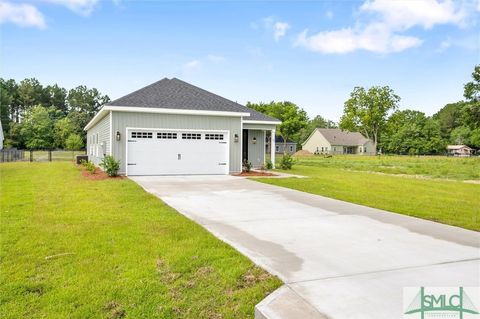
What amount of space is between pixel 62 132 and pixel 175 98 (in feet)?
108

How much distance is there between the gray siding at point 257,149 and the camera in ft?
67.6

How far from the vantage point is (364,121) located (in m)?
63.8

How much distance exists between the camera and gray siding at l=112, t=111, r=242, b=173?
1496 centimetres

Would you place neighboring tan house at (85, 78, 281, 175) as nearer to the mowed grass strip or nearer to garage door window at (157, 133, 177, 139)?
garage door window at (157, 133, 177, 139)

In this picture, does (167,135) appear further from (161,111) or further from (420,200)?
(420,200)

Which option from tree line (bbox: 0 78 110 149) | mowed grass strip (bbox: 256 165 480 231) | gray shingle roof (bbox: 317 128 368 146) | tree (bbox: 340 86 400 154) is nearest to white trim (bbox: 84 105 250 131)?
mowed grass strip (bbox: 256 165 480 231)

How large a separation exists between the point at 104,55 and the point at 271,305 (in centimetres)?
1973

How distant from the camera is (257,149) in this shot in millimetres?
20859

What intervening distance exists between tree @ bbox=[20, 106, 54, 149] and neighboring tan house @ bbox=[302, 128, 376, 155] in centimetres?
4434

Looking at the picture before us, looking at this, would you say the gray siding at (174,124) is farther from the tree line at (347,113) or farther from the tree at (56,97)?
the tree at (56,97)

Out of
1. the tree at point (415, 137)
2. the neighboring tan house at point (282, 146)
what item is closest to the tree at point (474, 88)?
the tree at point (415, 137)

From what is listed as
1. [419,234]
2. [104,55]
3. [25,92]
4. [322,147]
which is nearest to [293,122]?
[322,147]

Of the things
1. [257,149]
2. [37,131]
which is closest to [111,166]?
[257,149]

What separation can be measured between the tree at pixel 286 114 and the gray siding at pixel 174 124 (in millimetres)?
37055
